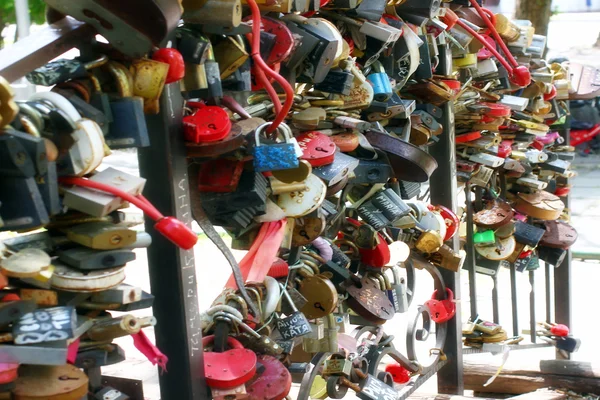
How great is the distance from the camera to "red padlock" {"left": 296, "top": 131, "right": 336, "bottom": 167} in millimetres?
1464

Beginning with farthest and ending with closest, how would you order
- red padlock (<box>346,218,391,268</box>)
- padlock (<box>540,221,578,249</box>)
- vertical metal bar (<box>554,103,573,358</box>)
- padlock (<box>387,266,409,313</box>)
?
vertical metal bar (<box>554,103,573,358</box>)
padlock (<box>540,221,578,249</box>)
padlock (<box>387,266,409,313</box>)
red padlock (<box>346,218,391,268</box>)

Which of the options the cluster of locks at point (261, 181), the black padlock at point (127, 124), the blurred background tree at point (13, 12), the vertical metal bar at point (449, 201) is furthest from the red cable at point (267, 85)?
the blurred background tree at point (13, 12)

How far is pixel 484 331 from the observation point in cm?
284

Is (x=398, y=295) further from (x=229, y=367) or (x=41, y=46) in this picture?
(x=41, y=46)

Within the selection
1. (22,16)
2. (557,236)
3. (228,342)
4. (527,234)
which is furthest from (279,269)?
(22,16)

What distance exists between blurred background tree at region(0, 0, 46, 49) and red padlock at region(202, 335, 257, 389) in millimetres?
6961

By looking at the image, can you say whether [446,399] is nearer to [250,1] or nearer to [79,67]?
[250,1]

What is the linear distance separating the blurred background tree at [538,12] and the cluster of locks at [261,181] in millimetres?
4658

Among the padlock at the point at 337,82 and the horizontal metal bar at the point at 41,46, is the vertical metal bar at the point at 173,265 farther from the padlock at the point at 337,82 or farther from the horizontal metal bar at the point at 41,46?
the padlock at the point at 337,82

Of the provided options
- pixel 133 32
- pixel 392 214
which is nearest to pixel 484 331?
pixel 392 214

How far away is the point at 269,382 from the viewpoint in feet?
4.47

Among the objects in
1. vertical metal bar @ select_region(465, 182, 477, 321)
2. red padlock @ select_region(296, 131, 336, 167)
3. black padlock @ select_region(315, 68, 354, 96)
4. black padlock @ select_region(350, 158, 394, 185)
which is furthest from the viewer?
vertical metal bar @ select_region(465, 182, 477, 321)

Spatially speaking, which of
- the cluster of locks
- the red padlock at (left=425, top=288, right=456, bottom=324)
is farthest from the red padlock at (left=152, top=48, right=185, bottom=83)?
the red padlock at (left=425, top=288, right=456, bottom=324)

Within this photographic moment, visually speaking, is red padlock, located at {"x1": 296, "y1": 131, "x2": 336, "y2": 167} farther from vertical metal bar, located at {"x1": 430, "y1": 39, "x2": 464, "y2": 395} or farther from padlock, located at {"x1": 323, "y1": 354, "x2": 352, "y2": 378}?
vertical metal bar, located at {"x1": 430, "y1": 39, "x2": 464, "y2": 395}
